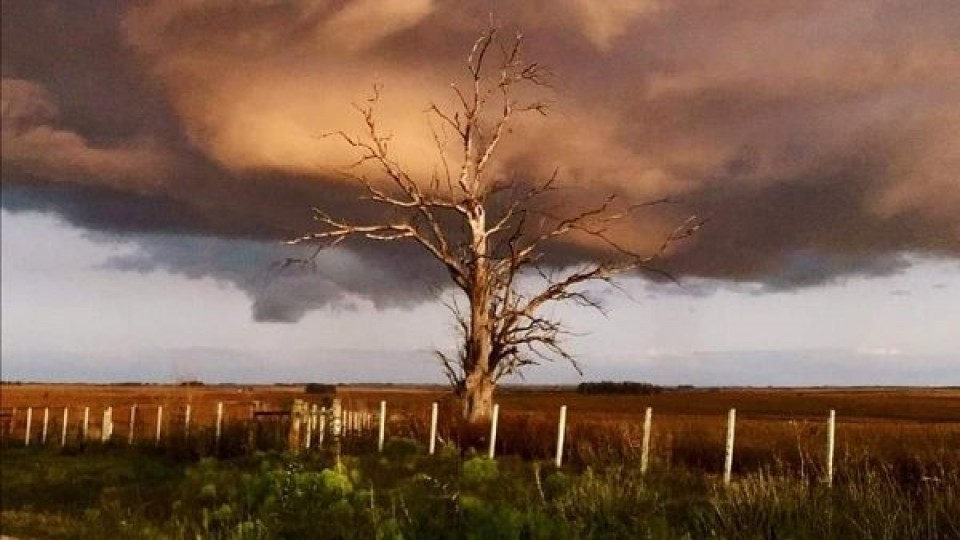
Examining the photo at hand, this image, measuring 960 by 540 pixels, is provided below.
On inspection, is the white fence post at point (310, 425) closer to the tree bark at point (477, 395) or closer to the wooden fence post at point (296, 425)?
the wooden fence post at point (296, 425)

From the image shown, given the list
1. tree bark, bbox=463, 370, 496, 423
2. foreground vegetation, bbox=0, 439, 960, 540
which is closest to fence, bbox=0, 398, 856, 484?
tree bark, bbox=463, 370, 496, 423

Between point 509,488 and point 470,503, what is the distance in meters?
6.15

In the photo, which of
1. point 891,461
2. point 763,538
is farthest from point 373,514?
point 891,461

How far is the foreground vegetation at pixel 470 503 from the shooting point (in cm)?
1302

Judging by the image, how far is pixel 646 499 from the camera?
15484mm

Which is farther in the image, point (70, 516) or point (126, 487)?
point (126, 487)

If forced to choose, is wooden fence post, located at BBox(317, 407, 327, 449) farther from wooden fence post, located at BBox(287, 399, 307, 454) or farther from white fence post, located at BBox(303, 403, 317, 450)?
wooden fence post, located at BBox(287, 399, 307, 454)

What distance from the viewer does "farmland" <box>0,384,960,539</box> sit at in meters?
13.3

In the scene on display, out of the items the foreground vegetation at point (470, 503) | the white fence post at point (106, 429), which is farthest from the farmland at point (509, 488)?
the white fence post at point (106, 429)

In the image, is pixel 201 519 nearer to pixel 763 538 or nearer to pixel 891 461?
pixel 763 538

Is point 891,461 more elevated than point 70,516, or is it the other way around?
point 891,461

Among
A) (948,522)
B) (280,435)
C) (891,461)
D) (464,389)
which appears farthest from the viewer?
(464,389)

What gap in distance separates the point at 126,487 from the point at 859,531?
17.9 meters

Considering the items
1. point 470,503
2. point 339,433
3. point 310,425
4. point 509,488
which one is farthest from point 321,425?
point 470,503
